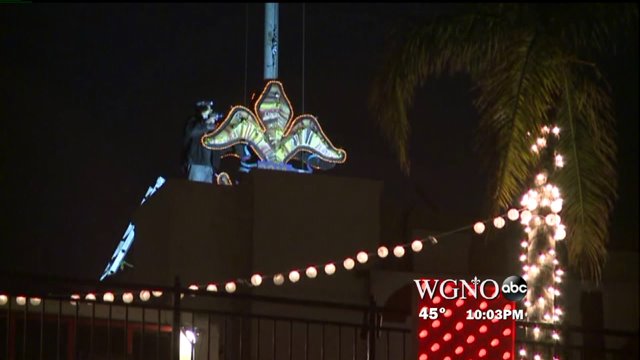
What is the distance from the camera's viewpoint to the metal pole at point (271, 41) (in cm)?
2819

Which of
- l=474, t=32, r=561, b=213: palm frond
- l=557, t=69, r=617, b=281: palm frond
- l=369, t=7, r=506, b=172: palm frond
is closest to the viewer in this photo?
l=474, t=32, r=561, b=213: palm frond

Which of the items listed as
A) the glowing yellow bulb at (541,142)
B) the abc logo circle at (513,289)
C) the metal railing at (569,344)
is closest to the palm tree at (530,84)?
the glowing yellow bulb at (541,142)

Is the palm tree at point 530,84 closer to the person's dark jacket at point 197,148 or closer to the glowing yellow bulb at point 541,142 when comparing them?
the glowing yellow bulb at point 541,142

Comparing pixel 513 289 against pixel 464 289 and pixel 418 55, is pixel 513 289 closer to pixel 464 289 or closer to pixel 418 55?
pixel 464 289

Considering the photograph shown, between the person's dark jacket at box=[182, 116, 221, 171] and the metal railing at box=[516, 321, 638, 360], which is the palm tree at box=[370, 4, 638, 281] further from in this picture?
the person's dark jacket at box=[182, 116, 221, 171]

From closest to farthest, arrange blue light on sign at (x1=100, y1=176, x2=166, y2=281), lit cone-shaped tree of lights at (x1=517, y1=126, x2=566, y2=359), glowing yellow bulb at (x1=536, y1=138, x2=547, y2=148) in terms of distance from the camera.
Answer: glowing yellow bulb at (x1=536, y1=138, x2=547, y2=148) → lit cone-shaped tree of lights at (x1=517, y1=126, x2=566, y2=359) → blue light on sign at (x1=100, y1=176, x2=166, y2=281)

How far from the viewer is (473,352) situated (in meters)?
9.44

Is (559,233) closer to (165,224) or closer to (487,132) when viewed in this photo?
(487,132)

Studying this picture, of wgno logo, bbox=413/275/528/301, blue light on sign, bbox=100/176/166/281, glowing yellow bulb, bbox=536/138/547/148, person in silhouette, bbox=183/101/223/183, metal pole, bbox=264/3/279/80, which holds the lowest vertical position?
wgno logo, bbox=413/275/528/301

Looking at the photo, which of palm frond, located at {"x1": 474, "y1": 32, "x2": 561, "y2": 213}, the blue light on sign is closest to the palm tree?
palm frond, located at {"x1": 474, "y1": 32, "x2": 561, "y2": 213}

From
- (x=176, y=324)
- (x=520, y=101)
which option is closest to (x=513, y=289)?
(x=520, y=101)

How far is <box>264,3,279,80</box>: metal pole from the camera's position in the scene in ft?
92.5

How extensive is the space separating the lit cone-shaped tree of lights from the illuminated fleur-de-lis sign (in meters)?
12.3

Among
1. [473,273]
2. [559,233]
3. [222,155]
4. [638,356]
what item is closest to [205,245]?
[222,155]
